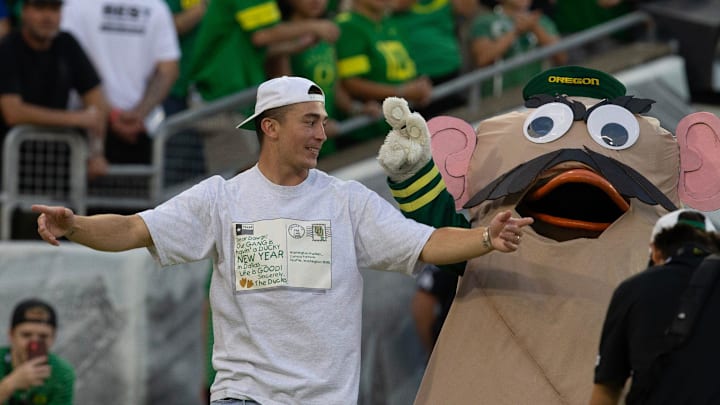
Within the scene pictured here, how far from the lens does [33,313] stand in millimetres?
7973

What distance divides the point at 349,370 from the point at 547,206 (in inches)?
40.2

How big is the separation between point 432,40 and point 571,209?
431 centimetres

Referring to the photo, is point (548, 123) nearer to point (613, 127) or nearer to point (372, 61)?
point (613, 127)

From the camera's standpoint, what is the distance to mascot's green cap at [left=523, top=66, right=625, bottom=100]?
6203 mm

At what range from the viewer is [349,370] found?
214 inches

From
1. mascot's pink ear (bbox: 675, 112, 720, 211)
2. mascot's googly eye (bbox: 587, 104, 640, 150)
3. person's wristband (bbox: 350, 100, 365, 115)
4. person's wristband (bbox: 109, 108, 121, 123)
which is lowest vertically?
person's wristband (bbox: 350, 100, 365, 115)

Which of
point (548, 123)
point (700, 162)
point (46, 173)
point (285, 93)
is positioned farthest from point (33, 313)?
point (700, 162)

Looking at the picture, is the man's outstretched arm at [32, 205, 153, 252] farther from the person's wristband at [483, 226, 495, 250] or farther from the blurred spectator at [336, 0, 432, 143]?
the blurred spectator at [336, 0, 432, 143]

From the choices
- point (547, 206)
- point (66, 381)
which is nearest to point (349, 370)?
point (547, 206)

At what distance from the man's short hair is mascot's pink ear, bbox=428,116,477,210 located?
8.70 feet

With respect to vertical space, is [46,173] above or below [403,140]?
below

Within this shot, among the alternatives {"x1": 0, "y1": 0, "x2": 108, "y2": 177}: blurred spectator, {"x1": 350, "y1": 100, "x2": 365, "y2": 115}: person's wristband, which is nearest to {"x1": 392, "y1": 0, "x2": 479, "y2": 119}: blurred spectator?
{"x1": 350, "y1": 100, "x2": 365, "y2": 115}: person's wristband

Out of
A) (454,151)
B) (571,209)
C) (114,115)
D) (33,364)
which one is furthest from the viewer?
(114,115)

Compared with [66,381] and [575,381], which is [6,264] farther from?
[575,381]
